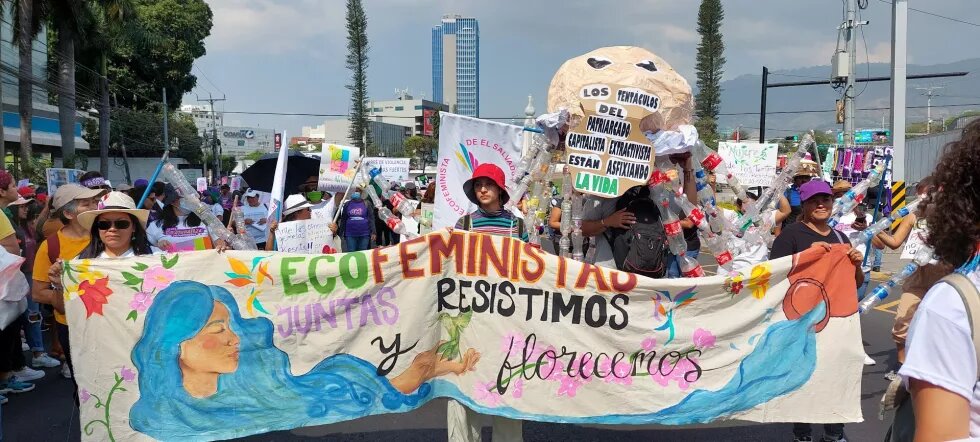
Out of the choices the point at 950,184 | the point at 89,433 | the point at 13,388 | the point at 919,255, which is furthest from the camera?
the point at 13,388

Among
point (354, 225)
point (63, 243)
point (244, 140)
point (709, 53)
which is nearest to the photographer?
point (63, 243)

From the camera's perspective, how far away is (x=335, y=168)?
7734 millimetres

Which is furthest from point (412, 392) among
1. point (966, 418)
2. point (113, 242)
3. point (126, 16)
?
point (126, 16)

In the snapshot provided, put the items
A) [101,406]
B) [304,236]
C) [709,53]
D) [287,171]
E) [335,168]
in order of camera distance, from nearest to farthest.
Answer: [101,406], [304,236], [335,168], [287,171], [709,53]

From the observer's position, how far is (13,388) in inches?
215

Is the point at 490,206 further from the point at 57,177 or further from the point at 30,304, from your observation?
the point at 57,177

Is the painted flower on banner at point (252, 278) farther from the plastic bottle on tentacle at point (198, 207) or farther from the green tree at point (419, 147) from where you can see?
the green tree at point (419, 147)

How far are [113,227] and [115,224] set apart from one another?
0.9 inches

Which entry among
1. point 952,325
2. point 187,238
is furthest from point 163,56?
point 952,325

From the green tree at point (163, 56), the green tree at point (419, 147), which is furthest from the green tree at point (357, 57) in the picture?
the green tree at point (419, 147)

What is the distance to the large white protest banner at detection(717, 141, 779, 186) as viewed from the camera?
39.7ft

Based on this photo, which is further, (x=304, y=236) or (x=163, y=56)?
(x=163, y=56)

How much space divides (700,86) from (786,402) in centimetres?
4774

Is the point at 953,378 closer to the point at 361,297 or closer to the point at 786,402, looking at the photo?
the point at 786,402
